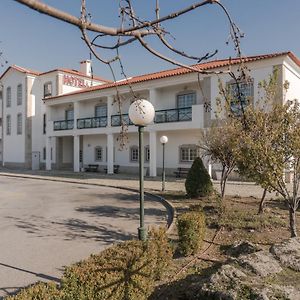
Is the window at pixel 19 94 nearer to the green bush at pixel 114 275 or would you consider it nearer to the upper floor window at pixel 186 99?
the upper floor window at pixel 186 99

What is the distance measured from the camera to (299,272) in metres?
4.36

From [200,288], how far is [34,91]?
34.5m

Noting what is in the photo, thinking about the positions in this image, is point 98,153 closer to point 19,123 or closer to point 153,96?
point 153,96

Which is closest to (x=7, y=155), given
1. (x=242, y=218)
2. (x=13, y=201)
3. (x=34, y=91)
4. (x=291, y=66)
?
(x=34, y=91)

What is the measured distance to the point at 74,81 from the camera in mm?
35438

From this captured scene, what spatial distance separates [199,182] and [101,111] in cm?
1800

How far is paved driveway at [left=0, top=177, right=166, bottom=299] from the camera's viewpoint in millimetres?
5754

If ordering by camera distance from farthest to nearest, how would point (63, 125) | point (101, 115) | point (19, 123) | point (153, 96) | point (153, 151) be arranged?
point (19, 123) < point (63, 125) < point (101, 115) < point (153, 96) < point (153, 151)

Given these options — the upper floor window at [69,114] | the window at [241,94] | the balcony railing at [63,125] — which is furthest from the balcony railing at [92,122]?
the window at [241,94]

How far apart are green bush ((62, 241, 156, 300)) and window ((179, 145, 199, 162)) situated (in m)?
18.7

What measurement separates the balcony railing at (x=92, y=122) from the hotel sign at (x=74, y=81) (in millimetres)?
7861

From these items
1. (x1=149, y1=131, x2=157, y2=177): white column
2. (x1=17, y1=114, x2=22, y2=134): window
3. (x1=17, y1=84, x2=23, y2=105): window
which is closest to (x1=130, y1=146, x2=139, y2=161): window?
(x1=149, y1=131, x2=157, y2=177): white column

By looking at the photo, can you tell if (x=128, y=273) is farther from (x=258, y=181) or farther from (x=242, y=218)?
(x=242, y=218)

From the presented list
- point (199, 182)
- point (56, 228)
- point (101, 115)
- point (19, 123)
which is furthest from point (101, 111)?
point (56, 228)
